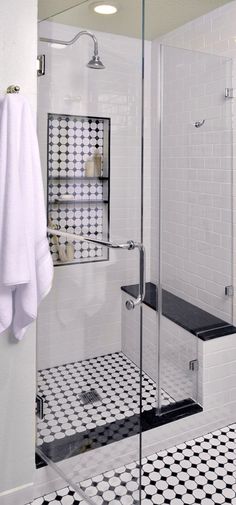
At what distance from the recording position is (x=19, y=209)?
1679mm

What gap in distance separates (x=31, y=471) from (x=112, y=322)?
786mm

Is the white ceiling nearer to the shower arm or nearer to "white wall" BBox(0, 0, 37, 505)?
the shower arm

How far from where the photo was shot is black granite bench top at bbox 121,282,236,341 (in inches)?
98.3

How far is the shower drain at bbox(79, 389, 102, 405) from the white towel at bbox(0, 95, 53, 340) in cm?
42

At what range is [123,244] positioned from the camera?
1754 mm

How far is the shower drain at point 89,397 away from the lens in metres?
1.85

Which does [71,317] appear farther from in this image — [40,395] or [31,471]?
[31,471]

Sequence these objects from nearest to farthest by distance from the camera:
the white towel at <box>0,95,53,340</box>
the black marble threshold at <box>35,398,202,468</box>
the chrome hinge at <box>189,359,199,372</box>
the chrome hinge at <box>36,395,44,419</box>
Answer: the white towel at <box>0,95,53,340</box>, the black marble threshold at <box>35,398,202,468</box>, the chrome hinge at <box>36,395,44,419</box>, the chrome hinge at <box>189,359,199,372</box>

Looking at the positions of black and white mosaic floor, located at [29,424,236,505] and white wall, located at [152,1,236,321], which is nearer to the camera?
black and white mosaic floor, located at [29,424,236,505]

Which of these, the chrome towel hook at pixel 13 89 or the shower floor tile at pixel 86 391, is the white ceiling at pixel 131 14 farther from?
the shower floor tile at pixel 86 391

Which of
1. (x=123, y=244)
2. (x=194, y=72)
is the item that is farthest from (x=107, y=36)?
(x=194, y=72)

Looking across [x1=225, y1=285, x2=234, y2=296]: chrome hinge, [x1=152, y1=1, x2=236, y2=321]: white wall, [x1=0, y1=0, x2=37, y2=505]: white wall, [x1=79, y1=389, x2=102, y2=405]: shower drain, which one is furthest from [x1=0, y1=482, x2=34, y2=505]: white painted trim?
[x1=225, y1=285, x2=234, y2=296]: chrome hinge

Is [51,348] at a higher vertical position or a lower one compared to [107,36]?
lower

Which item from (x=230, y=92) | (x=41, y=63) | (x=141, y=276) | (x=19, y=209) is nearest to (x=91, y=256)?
(x=141, y=276)
